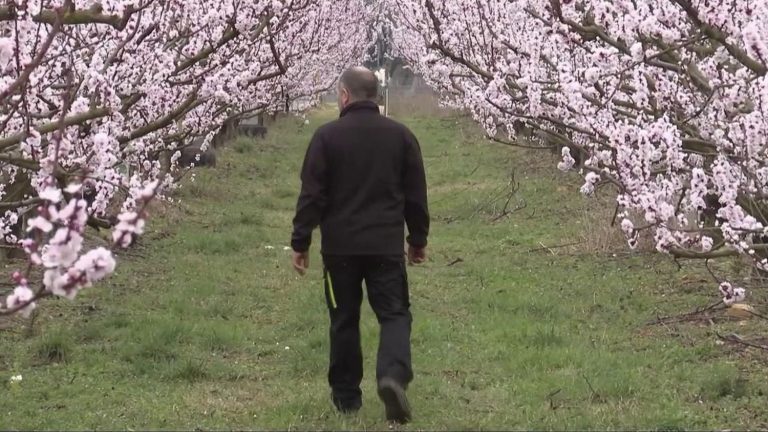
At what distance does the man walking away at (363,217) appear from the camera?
17.6ft

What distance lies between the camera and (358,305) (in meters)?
5.57

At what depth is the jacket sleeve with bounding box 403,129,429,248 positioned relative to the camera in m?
5.53

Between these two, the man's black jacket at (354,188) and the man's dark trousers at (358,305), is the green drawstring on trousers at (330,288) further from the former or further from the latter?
the man's black jacket at (354,188)

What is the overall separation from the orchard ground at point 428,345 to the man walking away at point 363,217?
1.28ft

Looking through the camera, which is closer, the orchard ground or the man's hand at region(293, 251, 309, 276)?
the man's hand at region(293, 251, 309, 276)

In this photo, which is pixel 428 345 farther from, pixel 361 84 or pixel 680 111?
pixel 361 84

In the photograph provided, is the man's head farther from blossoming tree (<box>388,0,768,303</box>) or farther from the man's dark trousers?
blossoming tree (<box>388,0,768,303</box>)

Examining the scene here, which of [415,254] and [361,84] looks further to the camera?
[415,254]

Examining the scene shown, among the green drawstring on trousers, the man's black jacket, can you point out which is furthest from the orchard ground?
the man's black jacket

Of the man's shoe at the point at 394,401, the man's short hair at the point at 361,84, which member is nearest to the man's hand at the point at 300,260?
the man's shoe at the point at 394,401

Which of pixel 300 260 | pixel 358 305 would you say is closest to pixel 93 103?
pixel 300 260

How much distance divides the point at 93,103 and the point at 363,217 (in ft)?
6.92

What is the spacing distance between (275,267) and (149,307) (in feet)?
7.91

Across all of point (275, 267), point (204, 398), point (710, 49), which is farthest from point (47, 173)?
point (275, 267)
